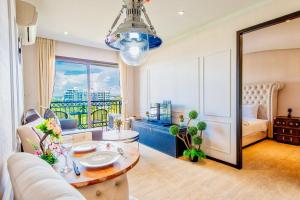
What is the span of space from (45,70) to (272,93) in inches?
223

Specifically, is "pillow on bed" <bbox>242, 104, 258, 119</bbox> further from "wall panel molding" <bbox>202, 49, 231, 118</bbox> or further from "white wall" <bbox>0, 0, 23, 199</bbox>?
"white wall" <bbox>0, 0, 23, 199</bbox>

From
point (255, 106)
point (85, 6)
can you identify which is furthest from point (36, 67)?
point (255, 106)

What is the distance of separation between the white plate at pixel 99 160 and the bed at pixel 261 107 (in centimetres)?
361

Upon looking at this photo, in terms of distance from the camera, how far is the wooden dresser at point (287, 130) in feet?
13.3

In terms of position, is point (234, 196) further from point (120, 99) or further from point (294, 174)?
point (120, 99)

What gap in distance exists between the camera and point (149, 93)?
15.7ft

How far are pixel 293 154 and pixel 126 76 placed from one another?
445 centimetres

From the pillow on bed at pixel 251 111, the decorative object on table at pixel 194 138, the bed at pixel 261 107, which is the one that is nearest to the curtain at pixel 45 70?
the decorative object on table at pixel 194 138

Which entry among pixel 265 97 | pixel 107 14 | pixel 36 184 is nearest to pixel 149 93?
pixel 107 14

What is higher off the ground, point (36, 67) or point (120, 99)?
point (36, 67)

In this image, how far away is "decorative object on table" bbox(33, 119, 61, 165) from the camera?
1189mm

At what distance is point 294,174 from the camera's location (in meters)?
2.58

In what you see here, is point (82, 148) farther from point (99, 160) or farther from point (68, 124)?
point (68, 124)

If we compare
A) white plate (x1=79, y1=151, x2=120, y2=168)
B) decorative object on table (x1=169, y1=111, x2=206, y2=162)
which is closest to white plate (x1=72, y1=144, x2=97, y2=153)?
white plate (x1=79, y1=151, x2=120, y2=168)
